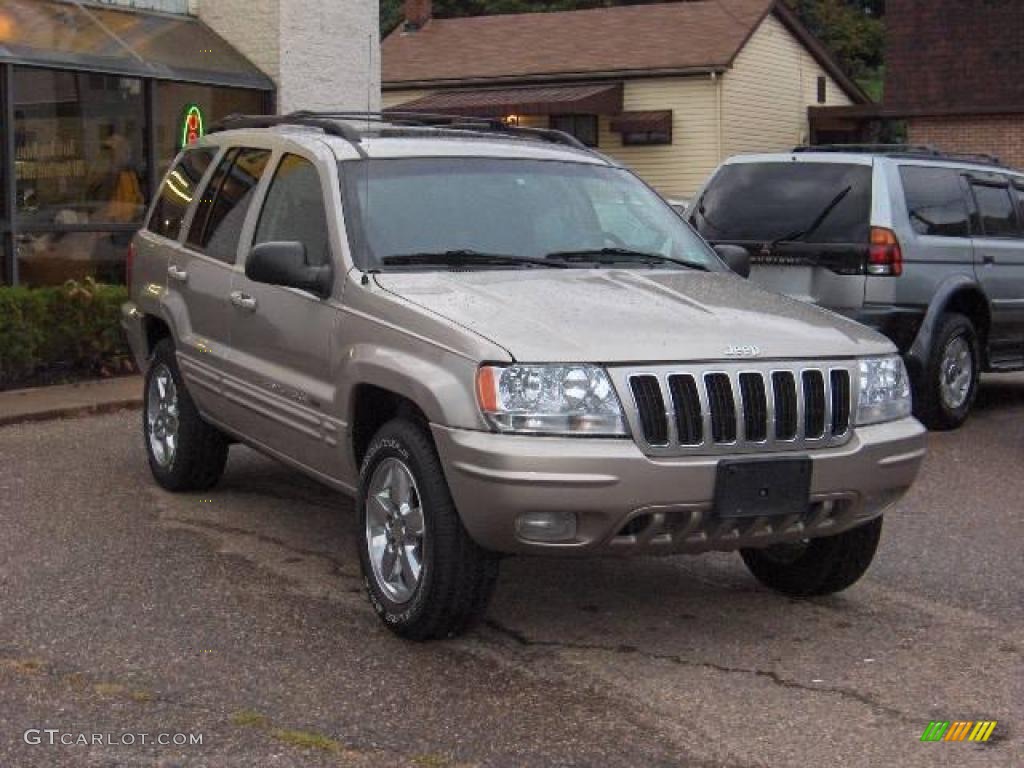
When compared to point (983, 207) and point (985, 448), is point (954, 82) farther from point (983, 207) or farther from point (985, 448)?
point (985, 448)

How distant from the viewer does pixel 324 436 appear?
20.4ft

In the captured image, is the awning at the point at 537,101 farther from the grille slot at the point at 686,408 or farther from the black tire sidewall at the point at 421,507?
the grille slot at the point at 686,408

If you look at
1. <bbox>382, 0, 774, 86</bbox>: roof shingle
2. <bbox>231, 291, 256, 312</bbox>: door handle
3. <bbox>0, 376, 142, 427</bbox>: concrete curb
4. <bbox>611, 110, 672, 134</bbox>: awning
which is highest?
<bbox>382, 0, 774, 86</bbox>: roof shingle

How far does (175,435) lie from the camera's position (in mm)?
8078

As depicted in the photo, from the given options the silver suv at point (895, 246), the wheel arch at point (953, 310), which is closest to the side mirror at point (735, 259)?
the silver suv at point (895, 246)

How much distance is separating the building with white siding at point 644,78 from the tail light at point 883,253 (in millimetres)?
21795

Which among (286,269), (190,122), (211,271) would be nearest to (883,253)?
(211,271)

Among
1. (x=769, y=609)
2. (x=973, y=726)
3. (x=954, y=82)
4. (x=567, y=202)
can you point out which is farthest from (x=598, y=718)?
(x=954, y=82)

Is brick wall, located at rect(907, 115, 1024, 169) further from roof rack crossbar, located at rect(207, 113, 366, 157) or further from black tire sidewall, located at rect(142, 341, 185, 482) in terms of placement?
black tire sidewall, located at rect(142, 341, 185, 482)

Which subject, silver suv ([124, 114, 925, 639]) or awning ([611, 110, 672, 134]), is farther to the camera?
awning ([611, 110, 672, 134])

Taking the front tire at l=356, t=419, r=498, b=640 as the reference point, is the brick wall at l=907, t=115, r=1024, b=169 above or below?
above

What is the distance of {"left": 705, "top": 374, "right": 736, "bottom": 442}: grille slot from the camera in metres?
5.27

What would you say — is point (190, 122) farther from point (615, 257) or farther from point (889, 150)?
point (615, 257)

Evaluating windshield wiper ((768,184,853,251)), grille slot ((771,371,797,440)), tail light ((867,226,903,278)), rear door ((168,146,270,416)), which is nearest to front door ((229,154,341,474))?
rear door ((168,146,270,416))
